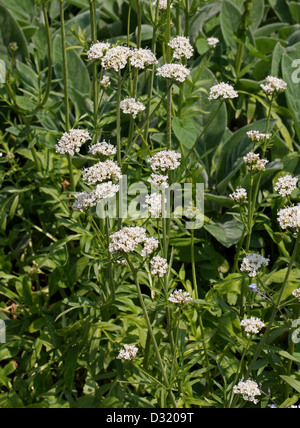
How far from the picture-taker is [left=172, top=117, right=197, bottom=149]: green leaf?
2.51 meters

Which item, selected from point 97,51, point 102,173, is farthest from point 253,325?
point 97,51

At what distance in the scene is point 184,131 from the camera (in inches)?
100

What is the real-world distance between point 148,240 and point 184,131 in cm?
92

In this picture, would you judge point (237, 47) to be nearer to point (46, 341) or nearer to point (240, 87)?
point (240, 87)

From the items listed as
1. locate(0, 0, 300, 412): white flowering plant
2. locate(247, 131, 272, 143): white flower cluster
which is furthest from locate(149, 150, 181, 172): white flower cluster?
locate(247, 131, 272, 143): white flower cluster

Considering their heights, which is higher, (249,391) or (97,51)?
(97,51)

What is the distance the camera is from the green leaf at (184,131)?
2510mm

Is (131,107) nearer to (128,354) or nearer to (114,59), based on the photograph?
(114,59)

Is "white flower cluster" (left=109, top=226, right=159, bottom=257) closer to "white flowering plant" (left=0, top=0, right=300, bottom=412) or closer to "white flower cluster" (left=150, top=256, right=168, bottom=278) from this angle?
"white flowering plant" (left=0, top=0, right=300, bottom=412)

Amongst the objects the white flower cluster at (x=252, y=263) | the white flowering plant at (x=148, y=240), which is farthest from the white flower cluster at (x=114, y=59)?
the white flower cluster at (x=252, y=263)

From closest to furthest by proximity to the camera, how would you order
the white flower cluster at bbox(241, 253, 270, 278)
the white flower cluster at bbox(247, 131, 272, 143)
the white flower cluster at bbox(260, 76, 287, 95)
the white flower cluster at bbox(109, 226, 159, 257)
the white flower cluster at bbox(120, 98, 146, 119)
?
the white flower cluster at bbox(109, 226, 159, 257)
the white flower cluster at bbox(241, 253, 270, 278)
the white flower cluster at bbox(120, 98, 146, 119)
the white flower cluster at bbox(247, 131, 272, 143)
the white flower cluster at bbox(260, 76, 287, 95)
